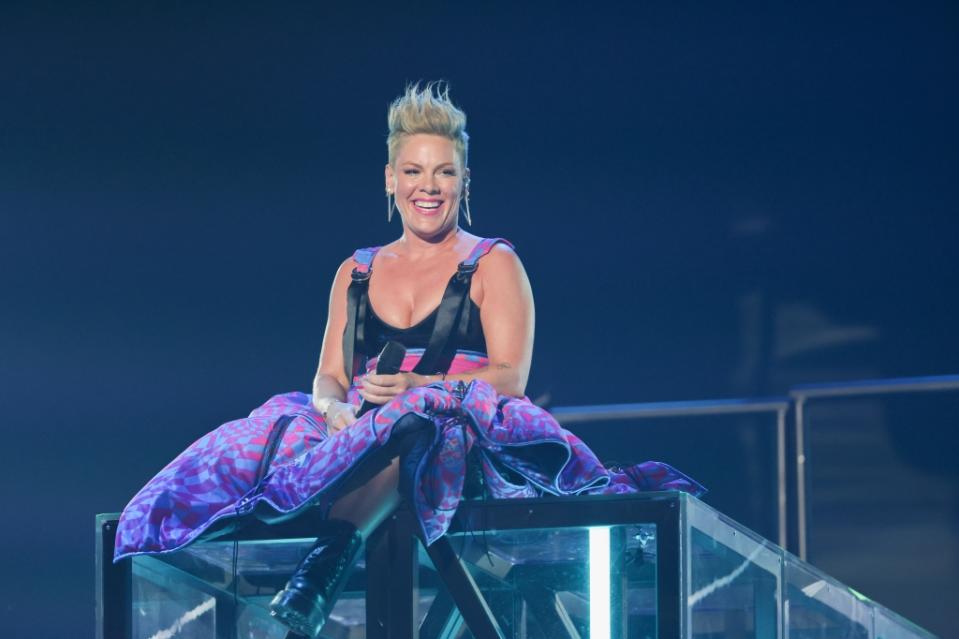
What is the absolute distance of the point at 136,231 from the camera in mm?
4355

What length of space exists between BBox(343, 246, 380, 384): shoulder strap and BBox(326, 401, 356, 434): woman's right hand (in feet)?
0.50

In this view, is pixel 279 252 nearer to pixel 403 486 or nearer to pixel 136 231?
pixel 136 231

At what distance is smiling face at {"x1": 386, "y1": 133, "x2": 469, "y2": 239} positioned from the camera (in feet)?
9.96

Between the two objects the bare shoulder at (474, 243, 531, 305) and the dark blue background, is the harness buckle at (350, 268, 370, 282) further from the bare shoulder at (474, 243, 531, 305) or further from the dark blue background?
the dark blue background

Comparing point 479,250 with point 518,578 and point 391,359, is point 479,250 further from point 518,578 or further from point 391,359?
point 518,578

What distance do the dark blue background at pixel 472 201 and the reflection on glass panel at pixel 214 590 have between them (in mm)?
1438

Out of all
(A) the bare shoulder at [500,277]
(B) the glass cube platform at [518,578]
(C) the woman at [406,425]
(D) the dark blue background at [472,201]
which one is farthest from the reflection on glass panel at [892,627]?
(A) the bare shoulder at [500,277]

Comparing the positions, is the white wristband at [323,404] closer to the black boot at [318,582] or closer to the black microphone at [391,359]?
the black microphone at [391,359]

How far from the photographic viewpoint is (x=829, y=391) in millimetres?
3883

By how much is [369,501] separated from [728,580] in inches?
26.7

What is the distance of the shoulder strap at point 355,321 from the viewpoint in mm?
3002

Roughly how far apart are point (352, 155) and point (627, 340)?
3.25ft

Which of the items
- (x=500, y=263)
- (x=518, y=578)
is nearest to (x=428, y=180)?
(x=500, y=263)

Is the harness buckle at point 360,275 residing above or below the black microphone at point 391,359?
above
